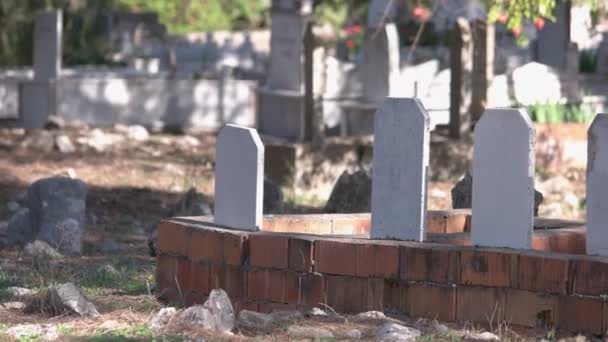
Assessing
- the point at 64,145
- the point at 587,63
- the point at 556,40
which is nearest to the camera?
the point at 64,145

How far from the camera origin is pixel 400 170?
21.4 feet

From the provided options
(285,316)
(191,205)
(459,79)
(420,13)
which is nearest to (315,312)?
(285,316)

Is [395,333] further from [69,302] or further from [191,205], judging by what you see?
[191,205]

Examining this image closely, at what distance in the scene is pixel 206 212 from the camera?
1127 centimetres

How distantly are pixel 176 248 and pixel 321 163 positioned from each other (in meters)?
7.92

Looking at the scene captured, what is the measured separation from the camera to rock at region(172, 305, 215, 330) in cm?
591

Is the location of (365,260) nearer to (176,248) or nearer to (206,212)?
(176,248)

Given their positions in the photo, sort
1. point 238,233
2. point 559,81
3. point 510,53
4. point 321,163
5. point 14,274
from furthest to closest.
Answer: point 510,53 < point 559,81 < point 321,163 < point 14,274 < point 238,233

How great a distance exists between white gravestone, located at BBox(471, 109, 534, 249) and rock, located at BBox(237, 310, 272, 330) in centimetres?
105

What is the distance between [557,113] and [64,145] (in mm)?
5757

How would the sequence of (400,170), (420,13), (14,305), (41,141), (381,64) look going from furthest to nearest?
(420,13) → (41,141) → (381,64) → (14,305) → (400,170)

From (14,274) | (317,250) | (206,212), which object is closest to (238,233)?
(317,250)

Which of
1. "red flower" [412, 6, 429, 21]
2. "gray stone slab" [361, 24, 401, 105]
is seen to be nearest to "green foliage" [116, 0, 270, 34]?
"red flower" [412, 6, 429, 21]

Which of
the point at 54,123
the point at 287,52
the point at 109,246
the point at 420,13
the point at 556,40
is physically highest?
the point at 420,13
